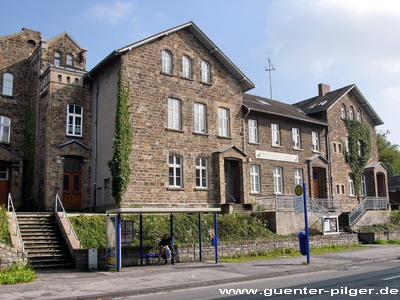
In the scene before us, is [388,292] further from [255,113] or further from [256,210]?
[255,113]

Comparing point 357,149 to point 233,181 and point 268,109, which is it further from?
point 233,181

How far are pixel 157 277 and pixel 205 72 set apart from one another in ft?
52.9

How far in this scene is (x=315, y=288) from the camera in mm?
11078

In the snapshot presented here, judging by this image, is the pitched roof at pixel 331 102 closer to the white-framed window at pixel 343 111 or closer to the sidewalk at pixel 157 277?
the white-framed window at pixel 343 111

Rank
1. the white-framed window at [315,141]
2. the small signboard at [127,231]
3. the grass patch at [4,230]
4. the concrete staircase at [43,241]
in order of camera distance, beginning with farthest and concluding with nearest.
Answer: the white-framed window at [315,141] < the small signboard at [127,231] < the concrete staircase at [43,241] < the grass patch at [4,230]

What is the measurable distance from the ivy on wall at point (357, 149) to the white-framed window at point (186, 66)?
15.9 m

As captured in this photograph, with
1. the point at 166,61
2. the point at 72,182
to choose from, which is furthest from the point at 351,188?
the point at 72,182

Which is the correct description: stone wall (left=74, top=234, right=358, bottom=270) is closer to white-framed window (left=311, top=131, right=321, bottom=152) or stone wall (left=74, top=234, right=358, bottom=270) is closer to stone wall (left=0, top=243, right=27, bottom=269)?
stone wall (left=0, top=243, right=27, bottom=269)

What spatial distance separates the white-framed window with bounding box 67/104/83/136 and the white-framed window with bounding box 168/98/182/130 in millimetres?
5244

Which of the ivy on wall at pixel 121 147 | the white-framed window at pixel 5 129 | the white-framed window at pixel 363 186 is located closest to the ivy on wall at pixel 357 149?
the white-framed window at pixel 363 186

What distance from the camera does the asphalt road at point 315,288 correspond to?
392 inches

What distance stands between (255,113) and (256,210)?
6.93 meters

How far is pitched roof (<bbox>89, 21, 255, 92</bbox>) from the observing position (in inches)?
941

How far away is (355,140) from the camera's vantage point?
36406 millimetres
